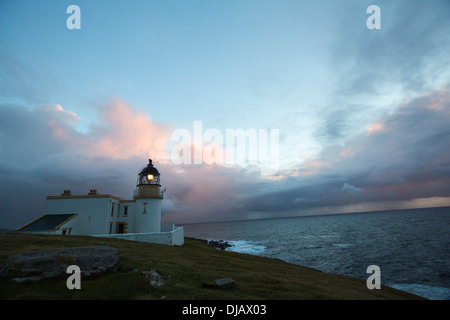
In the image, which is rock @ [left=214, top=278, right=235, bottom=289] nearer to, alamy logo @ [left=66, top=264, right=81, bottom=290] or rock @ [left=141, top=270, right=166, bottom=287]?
rock @ [left=141, top=270, right=166, bottom=287]

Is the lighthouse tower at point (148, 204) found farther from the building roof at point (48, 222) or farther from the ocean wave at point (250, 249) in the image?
the ocean wave at point (250, 249)

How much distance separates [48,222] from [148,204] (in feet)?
42.0

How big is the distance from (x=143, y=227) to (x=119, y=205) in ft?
19.2

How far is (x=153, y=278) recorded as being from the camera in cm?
1050

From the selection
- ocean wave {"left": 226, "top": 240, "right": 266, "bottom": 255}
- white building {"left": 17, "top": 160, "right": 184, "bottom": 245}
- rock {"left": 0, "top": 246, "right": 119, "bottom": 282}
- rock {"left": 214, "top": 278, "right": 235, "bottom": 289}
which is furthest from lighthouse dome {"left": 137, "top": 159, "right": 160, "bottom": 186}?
ocean wave {"left": 226, "top": 240, "right": 266, "bottom": 255}

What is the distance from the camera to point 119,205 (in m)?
34.8

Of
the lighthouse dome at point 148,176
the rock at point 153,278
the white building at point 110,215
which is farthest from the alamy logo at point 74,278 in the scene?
the lighthouse dome at point 148,176

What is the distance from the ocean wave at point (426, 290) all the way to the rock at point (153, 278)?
85.8ft

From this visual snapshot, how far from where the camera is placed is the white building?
28234 mm

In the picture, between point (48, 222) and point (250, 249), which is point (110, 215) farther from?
point (250, 249)

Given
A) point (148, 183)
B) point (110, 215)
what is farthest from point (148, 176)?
point (110, 215)
